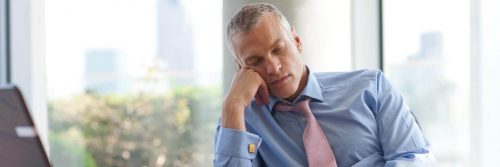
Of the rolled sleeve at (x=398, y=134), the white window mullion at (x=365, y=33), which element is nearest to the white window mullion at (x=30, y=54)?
the white window mullion at (x=365, y=33)

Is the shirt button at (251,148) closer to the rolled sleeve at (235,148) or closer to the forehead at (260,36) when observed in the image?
the rolled sleeve at (235,148)

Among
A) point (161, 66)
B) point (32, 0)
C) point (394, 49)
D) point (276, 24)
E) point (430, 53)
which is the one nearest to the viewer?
point (276, 24)

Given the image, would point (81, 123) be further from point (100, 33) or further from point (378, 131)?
point (378, 131)

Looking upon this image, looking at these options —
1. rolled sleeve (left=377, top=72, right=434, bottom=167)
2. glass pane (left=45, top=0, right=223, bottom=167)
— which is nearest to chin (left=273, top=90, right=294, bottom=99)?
rolled sleeve (left=377, top=72, right=434, bottom=167)

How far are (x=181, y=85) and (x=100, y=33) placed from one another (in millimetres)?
448

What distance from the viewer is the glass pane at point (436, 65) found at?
247 centimetres

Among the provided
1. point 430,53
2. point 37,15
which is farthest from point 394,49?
point 37,15

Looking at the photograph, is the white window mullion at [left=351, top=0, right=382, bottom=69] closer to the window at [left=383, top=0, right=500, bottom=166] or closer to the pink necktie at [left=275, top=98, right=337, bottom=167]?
the window at [left=383, top=0, right=500, bottom=166]

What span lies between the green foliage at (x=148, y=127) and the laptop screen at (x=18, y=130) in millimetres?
1763

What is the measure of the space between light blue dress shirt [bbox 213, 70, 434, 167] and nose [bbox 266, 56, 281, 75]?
0.37ft

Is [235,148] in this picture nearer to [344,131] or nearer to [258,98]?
[258,98]

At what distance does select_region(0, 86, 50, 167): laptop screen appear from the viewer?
1.37m

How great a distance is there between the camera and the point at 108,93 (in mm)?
3182

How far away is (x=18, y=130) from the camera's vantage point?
1.37 meters
